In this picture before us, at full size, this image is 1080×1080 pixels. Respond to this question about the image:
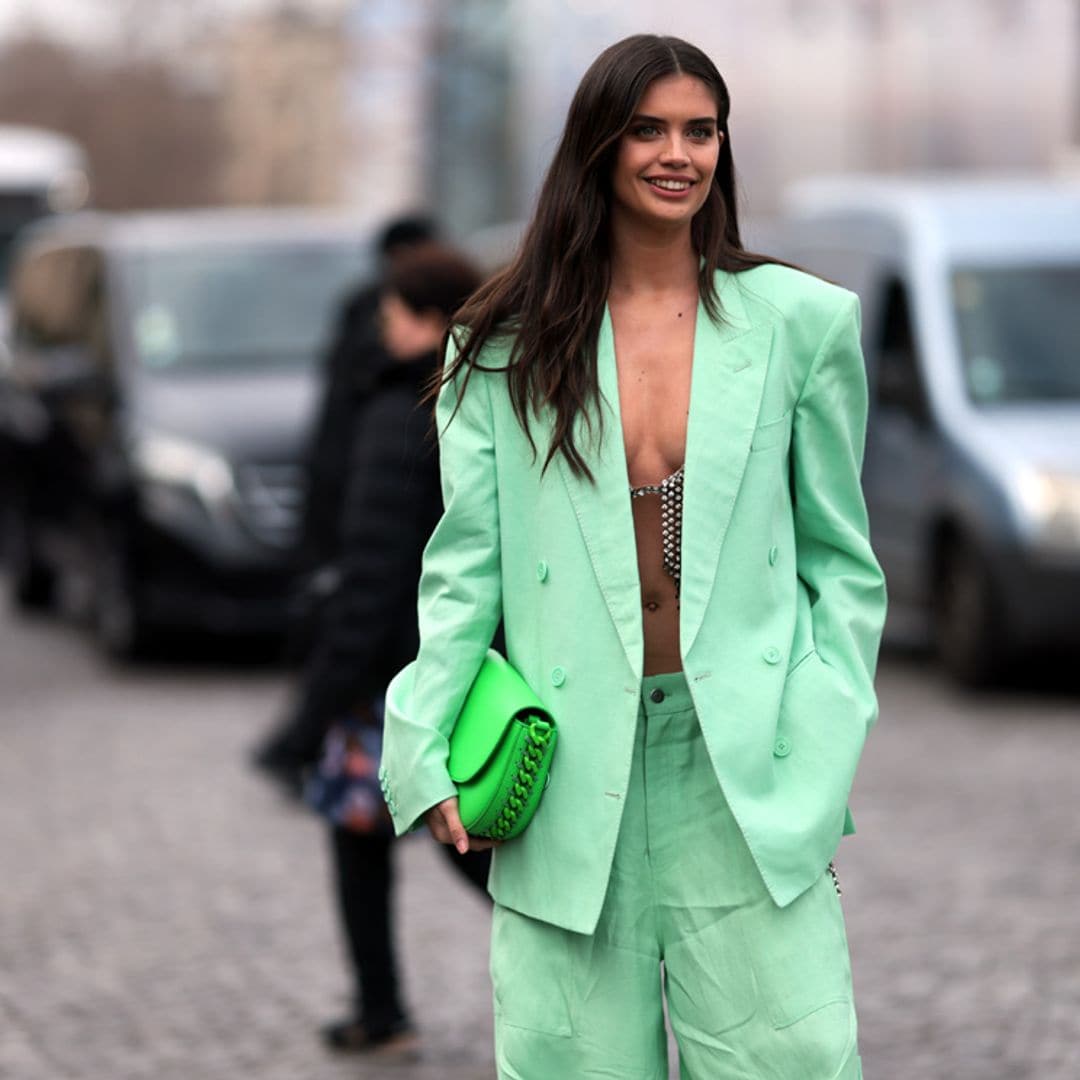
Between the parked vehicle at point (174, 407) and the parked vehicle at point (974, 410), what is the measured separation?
2547 millimetres

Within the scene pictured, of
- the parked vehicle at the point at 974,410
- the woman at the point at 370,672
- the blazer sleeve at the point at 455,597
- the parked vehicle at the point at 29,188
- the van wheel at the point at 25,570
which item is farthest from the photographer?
the parked vehicle at the point at 29,188

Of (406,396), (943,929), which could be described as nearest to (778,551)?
(406,396)

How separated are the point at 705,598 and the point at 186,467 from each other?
8669 mm

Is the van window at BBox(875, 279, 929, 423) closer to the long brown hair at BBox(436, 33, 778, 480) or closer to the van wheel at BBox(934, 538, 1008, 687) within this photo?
the van wheel at BBox(934, 538, 1008, 687)

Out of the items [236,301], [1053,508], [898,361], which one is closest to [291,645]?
[1053,508]

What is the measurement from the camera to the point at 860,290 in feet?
41.9

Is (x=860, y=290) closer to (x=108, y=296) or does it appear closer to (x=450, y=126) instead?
(x=108, y=296)

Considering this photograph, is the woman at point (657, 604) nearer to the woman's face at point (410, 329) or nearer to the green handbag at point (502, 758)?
the green handbag at point (502, 758)

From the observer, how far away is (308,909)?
7336 mm

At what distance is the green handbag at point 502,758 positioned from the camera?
11.6ft

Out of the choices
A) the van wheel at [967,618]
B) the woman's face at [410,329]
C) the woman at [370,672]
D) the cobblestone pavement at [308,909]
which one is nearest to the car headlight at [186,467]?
the cobblestone pavement at [308,909]

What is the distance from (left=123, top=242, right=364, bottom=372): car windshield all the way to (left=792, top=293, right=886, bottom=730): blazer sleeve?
9224 millimetres

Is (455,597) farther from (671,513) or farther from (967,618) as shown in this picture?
(967,618)

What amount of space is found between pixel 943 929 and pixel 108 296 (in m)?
7.13
